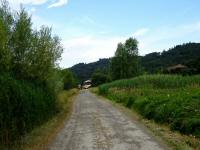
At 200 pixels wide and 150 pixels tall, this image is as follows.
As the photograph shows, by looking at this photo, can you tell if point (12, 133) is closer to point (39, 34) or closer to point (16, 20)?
point (16, 20)

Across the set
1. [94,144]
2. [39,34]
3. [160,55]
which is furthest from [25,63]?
[160,55]

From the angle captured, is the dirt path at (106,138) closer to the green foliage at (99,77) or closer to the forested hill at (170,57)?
the forested hill at (170,57)

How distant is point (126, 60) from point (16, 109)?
7689 cm

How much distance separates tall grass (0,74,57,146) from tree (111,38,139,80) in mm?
70860

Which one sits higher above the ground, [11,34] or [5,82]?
[11,34]

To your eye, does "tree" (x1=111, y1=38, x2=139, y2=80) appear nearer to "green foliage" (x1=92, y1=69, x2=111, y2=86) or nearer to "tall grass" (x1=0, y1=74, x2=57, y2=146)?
"green foliage" (x1=92, y1=69, x2=111, y2=86)

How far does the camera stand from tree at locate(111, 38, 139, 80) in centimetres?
9338

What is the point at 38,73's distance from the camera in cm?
2609

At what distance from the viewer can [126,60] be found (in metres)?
93.2

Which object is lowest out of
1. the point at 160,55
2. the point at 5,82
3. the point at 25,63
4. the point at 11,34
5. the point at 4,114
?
the point at 4,114

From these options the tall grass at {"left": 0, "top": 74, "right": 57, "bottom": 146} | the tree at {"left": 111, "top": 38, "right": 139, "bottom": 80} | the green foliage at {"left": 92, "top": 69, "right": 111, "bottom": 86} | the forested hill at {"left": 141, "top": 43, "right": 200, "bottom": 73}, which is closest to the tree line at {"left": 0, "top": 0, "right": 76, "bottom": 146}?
the tall grass at {"left": 0, "top": 74, "right": 57, "bottom": 146}

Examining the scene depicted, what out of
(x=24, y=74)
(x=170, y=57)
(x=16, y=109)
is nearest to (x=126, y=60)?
(x=170, y=57)

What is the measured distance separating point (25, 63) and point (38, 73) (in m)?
1.92

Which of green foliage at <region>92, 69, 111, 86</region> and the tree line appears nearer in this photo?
the tree line
